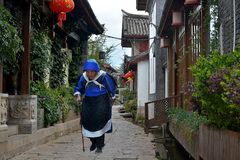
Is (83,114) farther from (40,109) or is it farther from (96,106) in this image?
(40,109)

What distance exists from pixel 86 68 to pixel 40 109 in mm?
3352

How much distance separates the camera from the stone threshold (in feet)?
28.1

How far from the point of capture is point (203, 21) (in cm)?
1046

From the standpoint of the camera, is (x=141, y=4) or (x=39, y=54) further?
(x=141, y=4)

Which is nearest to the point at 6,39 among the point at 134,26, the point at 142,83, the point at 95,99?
the point at 95,99

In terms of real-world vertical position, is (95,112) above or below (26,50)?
below

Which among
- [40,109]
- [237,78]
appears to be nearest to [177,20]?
[40,109]

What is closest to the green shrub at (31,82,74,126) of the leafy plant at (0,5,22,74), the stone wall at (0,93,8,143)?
the stone wall at (0,93,8,143)

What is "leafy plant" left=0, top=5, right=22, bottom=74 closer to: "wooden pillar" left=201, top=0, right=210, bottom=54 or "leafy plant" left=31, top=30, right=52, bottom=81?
"leafy plant" left=31, top=30, right=52, bottom=81

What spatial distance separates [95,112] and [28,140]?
6.44ft

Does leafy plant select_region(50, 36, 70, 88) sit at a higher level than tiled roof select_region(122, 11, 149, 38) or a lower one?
lower

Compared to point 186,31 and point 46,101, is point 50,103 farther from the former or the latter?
point 186,31

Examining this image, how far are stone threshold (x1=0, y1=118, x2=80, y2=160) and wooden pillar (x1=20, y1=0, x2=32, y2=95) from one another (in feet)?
3.35

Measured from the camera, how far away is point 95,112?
29.2 ft
